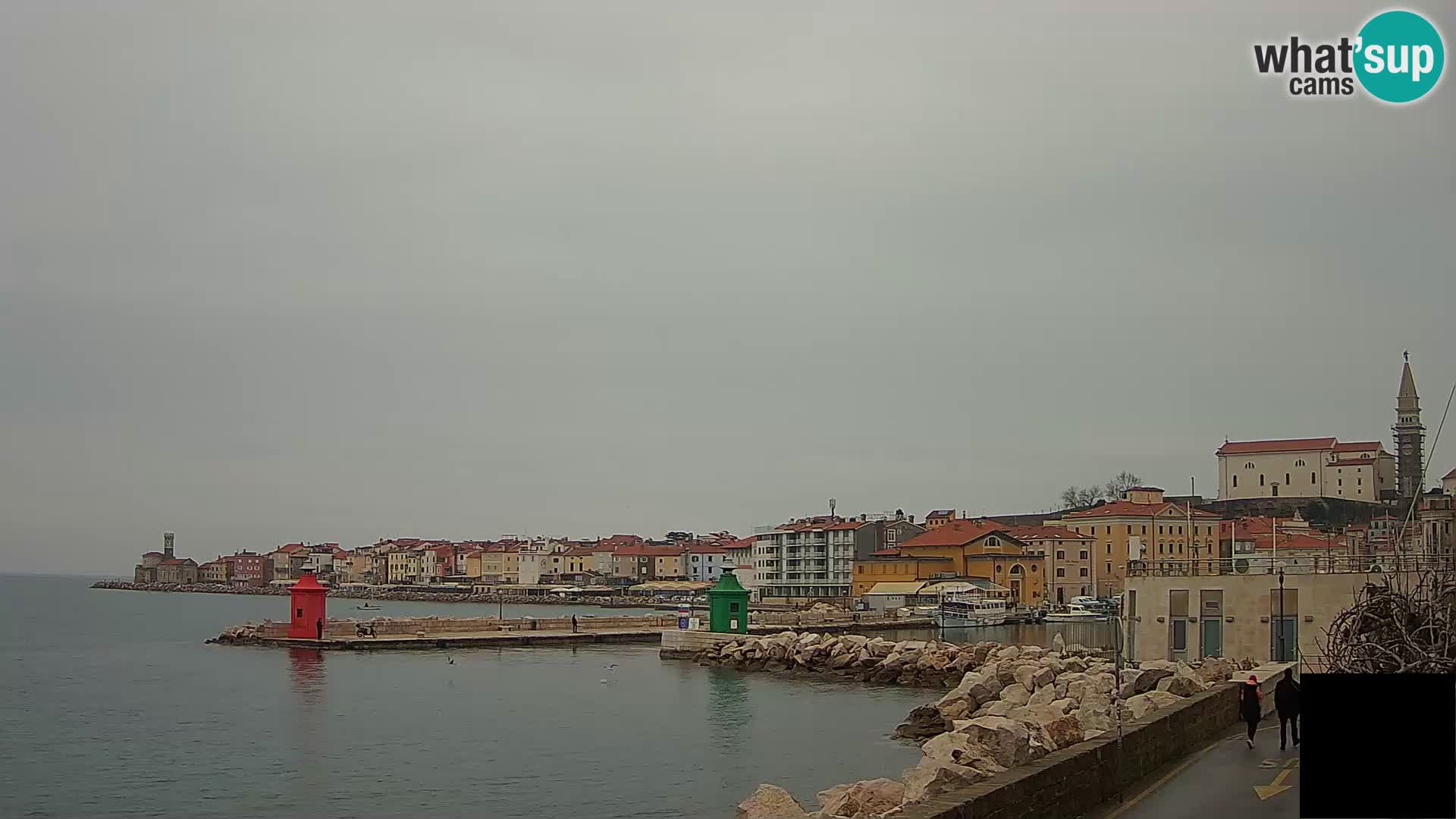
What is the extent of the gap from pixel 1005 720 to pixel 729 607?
127 feet

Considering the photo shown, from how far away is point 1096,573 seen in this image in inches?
4013

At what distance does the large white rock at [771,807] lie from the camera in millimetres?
17469

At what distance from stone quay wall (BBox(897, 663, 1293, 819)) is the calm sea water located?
754 centimetres

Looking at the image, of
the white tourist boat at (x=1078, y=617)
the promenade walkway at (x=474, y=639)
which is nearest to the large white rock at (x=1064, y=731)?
the promenade walkway at (x=474, y=639)

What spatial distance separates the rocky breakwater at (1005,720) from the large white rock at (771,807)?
2cm

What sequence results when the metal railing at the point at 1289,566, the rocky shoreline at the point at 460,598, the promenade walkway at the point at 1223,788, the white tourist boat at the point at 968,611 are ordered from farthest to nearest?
1. the rocky shoreline at the point at 460,598
2. the white tourist boat at the point at 968,611
3. the metal railing at the point at 1289,566
4. the promenade walkway at the point at 1223,788

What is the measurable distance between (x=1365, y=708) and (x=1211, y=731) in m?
13.0

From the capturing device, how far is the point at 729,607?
56625 millimetres

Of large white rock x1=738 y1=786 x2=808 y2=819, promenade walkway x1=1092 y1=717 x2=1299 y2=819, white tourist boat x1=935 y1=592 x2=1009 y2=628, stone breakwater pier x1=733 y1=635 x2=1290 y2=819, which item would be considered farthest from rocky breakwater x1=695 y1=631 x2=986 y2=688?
promenade walkway x1=1092 y1=717 x2=1299 y2=819

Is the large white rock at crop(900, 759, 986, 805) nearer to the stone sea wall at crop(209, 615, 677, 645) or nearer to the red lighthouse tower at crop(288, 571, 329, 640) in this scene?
the red lighthouse tower at crop(288, 571, 329, 640)

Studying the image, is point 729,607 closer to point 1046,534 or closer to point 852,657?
point 852,657

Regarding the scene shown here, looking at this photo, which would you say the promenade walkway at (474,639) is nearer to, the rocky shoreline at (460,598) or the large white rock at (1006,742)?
the large white rock at (1006,742)

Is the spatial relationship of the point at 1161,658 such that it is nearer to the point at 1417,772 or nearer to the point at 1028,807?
the point at 1028,807

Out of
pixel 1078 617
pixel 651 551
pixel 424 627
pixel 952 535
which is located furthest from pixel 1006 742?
pixel 651 551
